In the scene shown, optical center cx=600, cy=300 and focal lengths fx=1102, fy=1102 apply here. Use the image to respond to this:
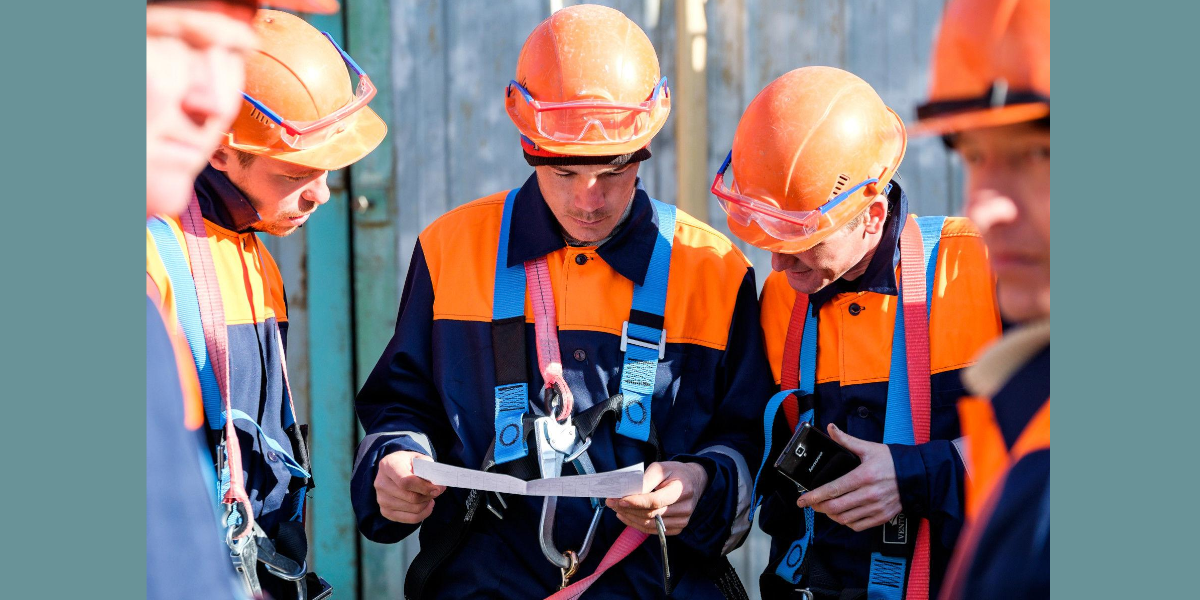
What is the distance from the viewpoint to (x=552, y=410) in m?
3.05

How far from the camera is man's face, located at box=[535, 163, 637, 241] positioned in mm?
3088

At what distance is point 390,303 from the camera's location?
4578 millimetres

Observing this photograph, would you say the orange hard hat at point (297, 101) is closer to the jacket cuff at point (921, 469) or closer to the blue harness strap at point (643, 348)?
the blue harness strap at point (643, 348)


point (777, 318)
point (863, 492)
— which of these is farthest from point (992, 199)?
point (777, 318)

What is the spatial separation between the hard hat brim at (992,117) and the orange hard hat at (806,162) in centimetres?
56

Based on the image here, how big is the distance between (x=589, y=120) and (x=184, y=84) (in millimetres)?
1107

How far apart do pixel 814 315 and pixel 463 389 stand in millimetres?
1013

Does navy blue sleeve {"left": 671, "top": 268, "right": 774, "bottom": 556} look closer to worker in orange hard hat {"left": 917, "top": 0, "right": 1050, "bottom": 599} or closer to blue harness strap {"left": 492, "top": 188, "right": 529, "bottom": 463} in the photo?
blue harness strap {"left": 492, "top": 188, "right": 529, "bottom": 463}

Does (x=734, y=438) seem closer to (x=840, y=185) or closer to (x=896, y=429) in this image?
(x=896, y=429)

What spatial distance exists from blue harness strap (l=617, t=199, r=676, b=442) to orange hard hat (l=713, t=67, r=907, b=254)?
29cm

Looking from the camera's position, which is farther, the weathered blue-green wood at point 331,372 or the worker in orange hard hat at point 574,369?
the weathered blue-green wood at point 331,372

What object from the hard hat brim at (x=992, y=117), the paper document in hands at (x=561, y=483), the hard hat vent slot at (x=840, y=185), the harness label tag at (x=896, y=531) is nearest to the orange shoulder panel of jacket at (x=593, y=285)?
the hard hat vent slot at (x=840, y=185)

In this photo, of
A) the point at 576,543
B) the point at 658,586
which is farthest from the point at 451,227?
the point at 658,586

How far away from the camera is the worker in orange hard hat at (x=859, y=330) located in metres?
2.83
